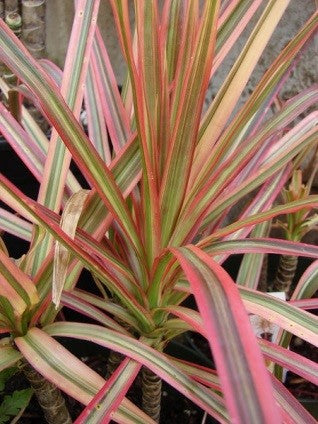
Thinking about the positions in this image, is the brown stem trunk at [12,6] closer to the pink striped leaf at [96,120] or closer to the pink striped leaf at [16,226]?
the pink striped leaf at [96,120]

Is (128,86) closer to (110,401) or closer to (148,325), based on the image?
(148,325)

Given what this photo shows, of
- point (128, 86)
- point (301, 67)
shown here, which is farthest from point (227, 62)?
point (128, 86)

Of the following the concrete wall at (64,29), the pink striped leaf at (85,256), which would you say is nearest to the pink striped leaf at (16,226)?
the pink striped leaf at (85,256)

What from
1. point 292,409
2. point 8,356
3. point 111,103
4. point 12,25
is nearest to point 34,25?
point 12,25

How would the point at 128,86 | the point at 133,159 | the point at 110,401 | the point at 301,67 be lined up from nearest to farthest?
the point at 110,401
the point at 133,159
the point at 128,86
the point at 301,67

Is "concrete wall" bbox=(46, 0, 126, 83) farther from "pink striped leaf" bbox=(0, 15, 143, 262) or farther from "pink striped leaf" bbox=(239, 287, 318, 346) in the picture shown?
"pink striped leaf" bbox=(239, 287, 318, 346)

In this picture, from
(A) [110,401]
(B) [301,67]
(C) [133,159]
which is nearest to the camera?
(A) [110,401]

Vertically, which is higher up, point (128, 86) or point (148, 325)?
point (128, 86)

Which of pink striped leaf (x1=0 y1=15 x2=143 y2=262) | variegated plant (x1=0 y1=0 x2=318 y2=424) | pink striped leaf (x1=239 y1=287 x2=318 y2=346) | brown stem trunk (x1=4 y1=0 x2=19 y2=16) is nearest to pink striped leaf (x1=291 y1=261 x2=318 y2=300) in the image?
variegated plant (x1=0 y1=0 x2=318 y2=424)
